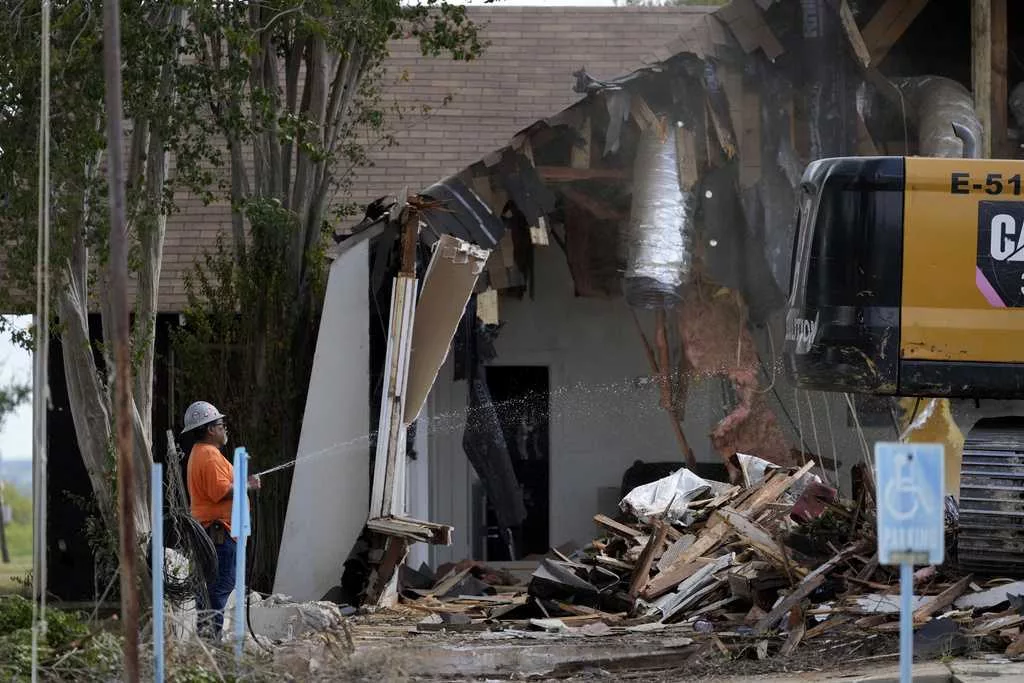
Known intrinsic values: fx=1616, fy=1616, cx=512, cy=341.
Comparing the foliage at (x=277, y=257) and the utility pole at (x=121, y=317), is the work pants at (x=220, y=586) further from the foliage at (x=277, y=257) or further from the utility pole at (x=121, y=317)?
the foliage at (x=277, y=257)

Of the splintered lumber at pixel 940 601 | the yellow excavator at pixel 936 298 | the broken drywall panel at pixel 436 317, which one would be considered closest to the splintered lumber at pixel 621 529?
the broken drywall panel at pixel 436 317

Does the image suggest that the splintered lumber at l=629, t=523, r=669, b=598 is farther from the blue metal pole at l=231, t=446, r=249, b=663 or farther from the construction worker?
the blue metal pole at l=231, t=446, r=249, b=663

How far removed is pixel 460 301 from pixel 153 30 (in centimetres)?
368

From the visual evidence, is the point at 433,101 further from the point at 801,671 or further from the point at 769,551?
the point at 801,671

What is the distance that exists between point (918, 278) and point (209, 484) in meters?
5.05

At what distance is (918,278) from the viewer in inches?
434

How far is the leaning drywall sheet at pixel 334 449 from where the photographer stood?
15133 mm

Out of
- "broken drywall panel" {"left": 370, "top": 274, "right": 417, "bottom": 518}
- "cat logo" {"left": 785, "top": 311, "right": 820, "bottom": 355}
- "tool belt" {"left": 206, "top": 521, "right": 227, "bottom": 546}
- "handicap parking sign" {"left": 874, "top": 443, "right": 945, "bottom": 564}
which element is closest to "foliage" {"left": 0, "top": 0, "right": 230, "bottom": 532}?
"broken drywall panel" {"left": 370, "top": 274, "right": 417, "bottom": 518}

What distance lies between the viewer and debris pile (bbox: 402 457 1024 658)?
11.3 metres

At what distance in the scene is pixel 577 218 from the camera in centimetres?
1894

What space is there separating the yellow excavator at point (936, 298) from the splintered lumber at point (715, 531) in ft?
8.97

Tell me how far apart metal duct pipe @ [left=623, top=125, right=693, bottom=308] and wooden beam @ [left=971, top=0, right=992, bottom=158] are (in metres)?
3.12

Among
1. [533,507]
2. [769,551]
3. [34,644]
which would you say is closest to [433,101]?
[533,507]

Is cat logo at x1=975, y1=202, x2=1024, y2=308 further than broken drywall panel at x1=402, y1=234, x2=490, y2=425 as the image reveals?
No
